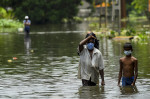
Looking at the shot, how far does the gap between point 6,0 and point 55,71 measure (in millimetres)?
56454

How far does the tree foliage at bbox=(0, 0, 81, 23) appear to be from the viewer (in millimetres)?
72375

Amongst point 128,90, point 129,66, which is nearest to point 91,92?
point 128,90

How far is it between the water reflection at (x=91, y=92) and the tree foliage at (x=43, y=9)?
198 ft

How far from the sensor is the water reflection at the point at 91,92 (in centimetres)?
1048

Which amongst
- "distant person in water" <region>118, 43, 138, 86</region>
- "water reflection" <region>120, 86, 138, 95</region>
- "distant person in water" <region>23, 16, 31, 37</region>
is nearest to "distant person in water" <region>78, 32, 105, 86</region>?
"distant person in water" <region>118, 43, 138, 86</region>

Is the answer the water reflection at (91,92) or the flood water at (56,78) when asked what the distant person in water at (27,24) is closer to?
the flood water at (56,78)

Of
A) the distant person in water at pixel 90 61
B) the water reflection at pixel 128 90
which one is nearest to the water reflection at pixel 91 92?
the distant person in water at pixel 90 61

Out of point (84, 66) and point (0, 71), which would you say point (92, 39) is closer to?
point (84, 66)

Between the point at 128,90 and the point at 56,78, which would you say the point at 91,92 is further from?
A: the point at 56,78

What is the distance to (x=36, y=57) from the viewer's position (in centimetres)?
2042

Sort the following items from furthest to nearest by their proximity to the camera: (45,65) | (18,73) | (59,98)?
1. (45,65)
2. (18,73)
3. (59,98)

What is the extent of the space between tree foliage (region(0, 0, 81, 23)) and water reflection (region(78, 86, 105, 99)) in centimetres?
6037

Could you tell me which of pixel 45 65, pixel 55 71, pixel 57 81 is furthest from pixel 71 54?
pixel 57 81

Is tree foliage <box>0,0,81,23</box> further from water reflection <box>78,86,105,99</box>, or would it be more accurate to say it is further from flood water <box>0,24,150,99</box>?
water reflection <box>78,86,105,99</box>
